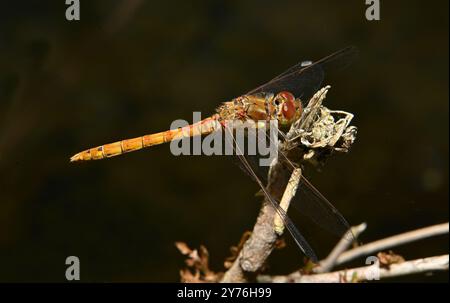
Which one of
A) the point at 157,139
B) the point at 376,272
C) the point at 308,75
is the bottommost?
the point at 376,272

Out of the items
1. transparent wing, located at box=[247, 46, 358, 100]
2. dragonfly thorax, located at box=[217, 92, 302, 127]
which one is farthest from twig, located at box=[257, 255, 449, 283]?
transparent wing, located at box=[247, 46, 358, 100]

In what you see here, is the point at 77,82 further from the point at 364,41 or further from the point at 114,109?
the point at 364,41

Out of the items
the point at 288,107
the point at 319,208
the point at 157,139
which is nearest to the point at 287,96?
the point at 288,107

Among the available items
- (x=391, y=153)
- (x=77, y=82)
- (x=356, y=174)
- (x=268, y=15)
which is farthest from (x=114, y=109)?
(x=391, y=153)

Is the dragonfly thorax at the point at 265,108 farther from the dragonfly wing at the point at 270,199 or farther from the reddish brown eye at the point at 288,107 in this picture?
the dragonfly wing at the point at 270,199

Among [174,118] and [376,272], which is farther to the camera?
[174,118]

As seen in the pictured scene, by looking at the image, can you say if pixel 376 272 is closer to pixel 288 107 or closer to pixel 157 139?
pixel 288 107

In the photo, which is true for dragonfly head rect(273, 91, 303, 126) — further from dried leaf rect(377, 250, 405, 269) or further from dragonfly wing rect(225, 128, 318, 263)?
dried leaf rect(377, 250, 405, 269)
